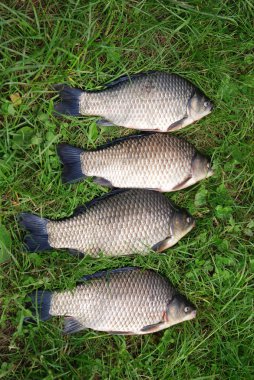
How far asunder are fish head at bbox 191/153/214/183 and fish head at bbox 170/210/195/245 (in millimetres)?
251

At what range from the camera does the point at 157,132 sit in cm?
331

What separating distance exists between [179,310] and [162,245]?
0.43 meters

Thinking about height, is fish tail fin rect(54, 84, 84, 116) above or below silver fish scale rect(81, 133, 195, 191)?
above

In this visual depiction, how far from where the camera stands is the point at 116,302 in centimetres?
310

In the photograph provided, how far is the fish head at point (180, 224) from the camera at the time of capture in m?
3.18

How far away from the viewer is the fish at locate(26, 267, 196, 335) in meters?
3.11

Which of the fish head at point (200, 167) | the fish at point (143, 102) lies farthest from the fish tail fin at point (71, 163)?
the fish head at point (200, 167)

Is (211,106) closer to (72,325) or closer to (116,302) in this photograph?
(116,302)

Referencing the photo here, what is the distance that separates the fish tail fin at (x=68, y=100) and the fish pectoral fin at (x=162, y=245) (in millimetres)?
1016

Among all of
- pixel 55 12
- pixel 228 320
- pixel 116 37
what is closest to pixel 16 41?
pixel 55 12

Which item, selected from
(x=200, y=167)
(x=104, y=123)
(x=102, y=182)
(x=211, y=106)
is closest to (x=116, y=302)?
(x=102, y=182)

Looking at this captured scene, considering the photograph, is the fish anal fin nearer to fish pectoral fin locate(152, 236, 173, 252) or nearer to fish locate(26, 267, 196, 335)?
fish pectoral fin locate(152, 236, 173, 252)

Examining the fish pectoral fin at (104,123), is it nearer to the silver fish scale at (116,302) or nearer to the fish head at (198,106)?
the fish head at (198,106)

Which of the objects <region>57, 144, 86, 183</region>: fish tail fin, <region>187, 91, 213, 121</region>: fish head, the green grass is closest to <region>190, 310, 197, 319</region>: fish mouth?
the green grass
